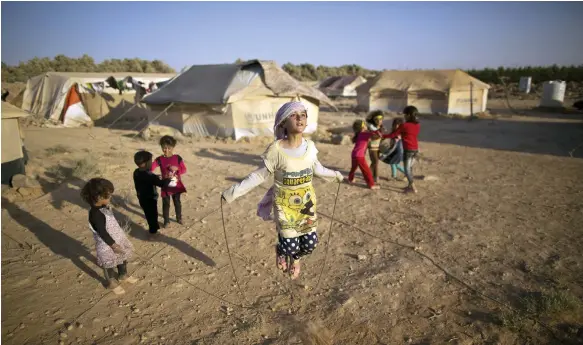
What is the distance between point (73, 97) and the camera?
15.5 meters

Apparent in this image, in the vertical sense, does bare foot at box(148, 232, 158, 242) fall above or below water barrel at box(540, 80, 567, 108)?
below

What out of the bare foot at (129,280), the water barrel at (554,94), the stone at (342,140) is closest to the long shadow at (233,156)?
the stone at (342,140)

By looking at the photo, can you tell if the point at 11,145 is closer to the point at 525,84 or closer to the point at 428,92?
the point at 428,92

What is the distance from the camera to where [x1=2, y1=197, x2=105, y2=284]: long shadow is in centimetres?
376

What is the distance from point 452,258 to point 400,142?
2.91 meters

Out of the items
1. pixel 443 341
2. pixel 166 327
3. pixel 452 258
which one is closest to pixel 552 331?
pixel 443 341

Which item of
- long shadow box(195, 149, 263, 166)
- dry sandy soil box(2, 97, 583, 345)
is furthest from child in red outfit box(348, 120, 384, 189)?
long shadow box(195, 149, 263, 166)

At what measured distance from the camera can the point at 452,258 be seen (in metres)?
3.75

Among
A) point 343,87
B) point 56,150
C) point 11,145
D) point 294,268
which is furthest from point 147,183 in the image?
point 343,87

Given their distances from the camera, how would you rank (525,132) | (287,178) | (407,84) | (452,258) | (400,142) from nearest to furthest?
(287,178)
(452,258)
(400,142)
(525,132)
(407,84)

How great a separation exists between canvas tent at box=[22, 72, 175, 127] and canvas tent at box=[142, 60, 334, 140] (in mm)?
5065

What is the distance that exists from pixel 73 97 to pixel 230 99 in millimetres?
9563

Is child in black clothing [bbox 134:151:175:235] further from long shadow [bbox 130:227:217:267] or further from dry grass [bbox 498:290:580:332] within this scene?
dry grass [bbox 498:290:580:332]

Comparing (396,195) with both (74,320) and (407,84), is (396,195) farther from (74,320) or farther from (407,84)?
(407,84)
